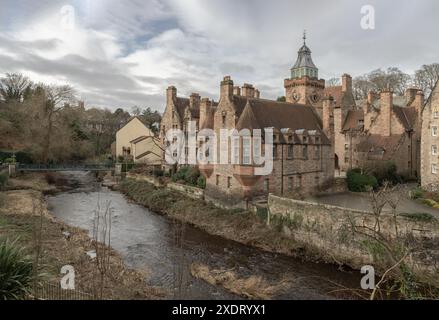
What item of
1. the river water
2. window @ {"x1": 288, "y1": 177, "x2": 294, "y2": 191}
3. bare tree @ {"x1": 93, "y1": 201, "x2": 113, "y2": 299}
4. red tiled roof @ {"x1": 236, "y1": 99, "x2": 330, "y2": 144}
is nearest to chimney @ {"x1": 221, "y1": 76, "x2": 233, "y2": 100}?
red tiled roof @ {"x1": 236, "y1": 99, "x2": 330, "y2": 144}

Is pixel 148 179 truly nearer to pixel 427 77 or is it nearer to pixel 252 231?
pixel 252 231

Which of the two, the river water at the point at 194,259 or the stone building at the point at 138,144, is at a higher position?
the stone building at the point at 138,144

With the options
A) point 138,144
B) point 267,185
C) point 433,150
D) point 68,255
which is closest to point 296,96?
point 433,150

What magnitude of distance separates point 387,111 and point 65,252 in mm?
30271

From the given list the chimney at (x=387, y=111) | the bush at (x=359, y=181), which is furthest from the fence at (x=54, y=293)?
the chimney at (x=387, y=111)

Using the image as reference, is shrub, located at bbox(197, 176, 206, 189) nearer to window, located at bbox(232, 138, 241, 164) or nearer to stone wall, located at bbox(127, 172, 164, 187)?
window, located at bbox(232, 138, 241, 164)

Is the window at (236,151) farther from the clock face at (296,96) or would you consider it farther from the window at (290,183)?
the clock face at (296,96)

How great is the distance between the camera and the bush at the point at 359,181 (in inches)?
1137

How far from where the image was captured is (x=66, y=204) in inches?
1227

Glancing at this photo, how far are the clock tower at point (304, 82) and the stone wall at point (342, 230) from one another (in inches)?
781

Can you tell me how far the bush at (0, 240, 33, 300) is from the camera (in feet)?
27.5

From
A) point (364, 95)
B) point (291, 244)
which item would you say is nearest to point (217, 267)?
point (291, 244)

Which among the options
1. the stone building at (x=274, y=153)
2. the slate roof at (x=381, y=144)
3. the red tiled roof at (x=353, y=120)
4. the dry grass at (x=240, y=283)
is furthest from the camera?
the red tiled roof at (x=353, y=120)

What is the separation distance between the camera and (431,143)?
2595 cm
